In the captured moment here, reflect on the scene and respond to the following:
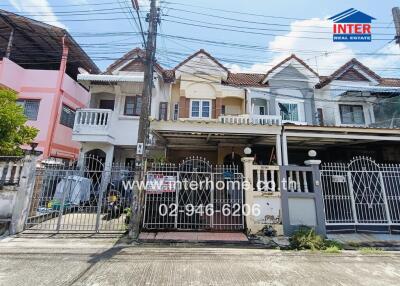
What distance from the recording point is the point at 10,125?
24.2 feet

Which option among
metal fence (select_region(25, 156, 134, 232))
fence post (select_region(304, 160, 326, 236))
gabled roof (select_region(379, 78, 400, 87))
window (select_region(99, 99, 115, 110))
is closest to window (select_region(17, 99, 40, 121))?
window (select_region(99, 99, 115, 110))

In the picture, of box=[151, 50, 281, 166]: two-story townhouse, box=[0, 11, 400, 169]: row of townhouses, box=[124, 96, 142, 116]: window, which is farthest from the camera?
box=[124, 96, 142, 116]: window

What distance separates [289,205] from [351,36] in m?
6.76

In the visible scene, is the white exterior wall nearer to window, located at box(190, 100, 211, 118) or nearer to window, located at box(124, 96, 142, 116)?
window, located at box(190, 100, 211, 118)

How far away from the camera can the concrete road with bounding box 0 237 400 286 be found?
385 cm

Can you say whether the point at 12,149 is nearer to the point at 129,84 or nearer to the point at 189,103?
the point at 129,84

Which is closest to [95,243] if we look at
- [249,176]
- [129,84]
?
[249,176]

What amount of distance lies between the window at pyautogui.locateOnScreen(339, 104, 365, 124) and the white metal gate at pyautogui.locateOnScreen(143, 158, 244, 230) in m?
11.4

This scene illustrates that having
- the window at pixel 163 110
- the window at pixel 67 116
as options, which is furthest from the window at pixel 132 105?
the window at pixel 67 116

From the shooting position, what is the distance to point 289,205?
6.75 m

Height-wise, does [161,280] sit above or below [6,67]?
below

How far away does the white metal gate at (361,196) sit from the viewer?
6.96m

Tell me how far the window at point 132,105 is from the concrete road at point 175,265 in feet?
27.2

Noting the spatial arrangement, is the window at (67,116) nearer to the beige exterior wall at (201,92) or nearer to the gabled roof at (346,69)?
the beige exterior wall at (201,92)
